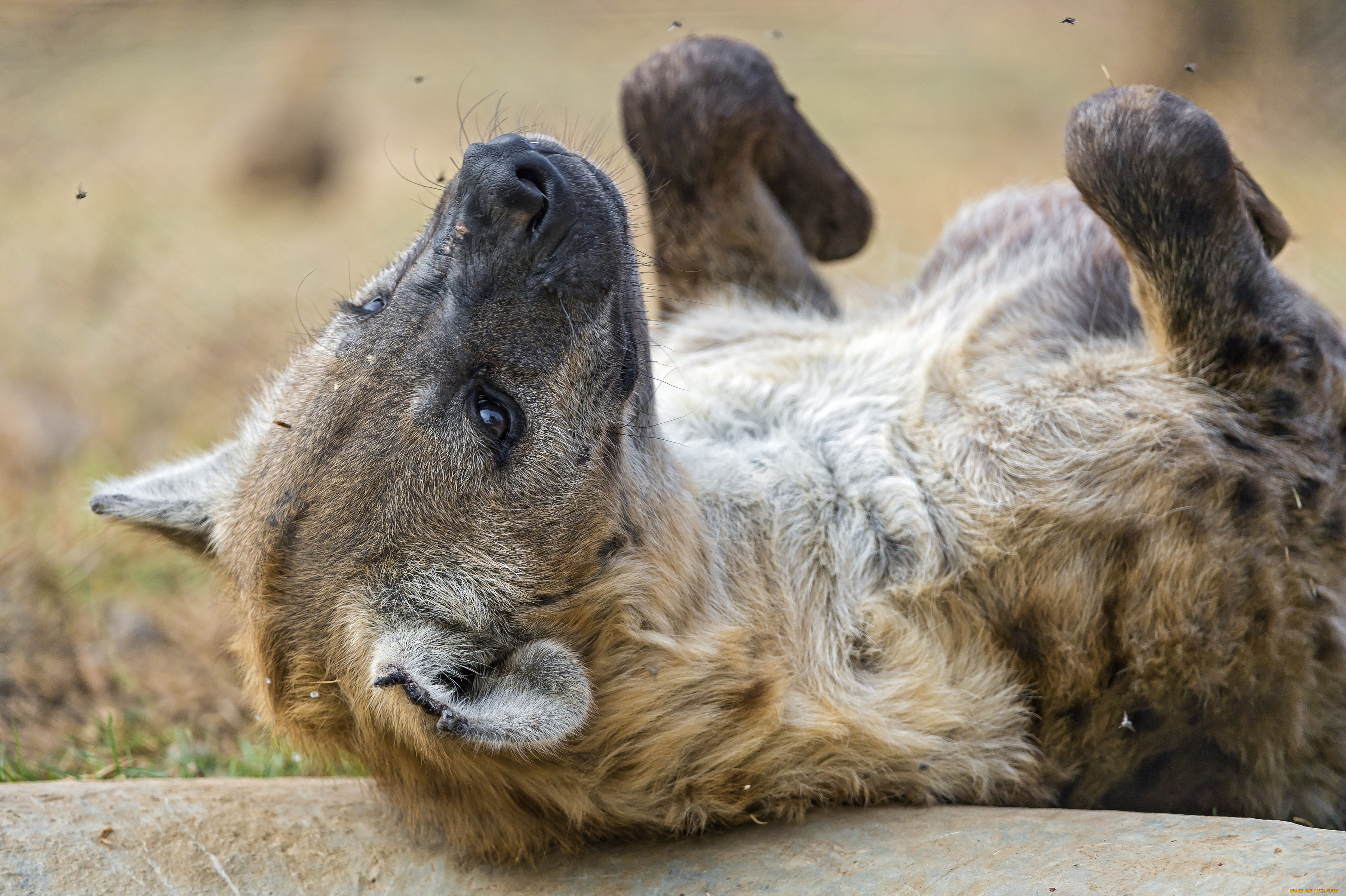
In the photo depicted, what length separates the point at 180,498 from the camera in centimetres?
302

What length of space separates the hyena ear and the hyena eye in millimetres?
2059

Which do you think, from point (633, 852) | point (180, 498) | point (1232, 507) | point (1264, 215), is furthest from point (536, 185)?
point (1264, 215)

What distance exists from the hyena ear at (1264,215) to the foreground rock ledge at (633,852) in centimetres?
166

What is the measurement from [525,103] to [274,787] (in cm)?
533

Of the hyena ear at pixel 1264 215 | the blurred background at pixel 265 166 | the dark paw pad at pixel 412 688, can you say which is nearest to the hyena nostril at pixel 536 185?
the blurred background at pixel 265 166

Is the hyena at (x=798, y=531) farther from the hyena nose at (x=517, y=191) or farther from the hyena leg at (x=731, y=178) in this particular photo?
the hyena leg at (x=731, y=178)

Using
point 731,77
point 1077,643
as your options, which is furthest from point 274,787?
point 731,77

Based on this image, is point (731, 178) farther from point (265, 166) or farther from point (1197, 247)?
point (265, 166)

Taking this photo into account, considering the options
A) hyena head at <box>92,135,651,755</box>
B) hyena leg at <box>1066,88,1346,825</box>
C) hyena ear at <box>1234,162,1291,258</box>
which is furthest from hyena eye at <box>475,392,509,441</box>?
hyena ear at <box>1234,162,1291,258</box>

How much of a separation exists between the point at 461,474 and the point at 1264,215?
7.47 ft

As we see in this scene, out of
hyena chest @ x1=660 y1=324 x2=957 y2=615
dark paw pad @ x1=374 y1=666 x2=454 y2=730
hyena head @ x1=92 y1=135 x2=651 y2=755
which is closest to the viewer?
dark paw pad @ x1=374 y1=666 x2=454 y2=730

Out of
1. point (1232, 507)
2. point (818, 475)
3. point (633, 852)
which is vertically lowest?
point (633, 852)

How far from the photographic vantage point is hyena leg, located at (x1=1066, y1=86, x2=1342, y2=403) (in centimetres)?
285

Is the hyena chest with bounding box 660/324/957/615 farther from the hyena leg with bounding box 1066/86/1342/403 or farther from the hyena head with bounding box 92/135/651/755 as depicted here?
the hyena leg with bounding box 1066/86/1342/403
